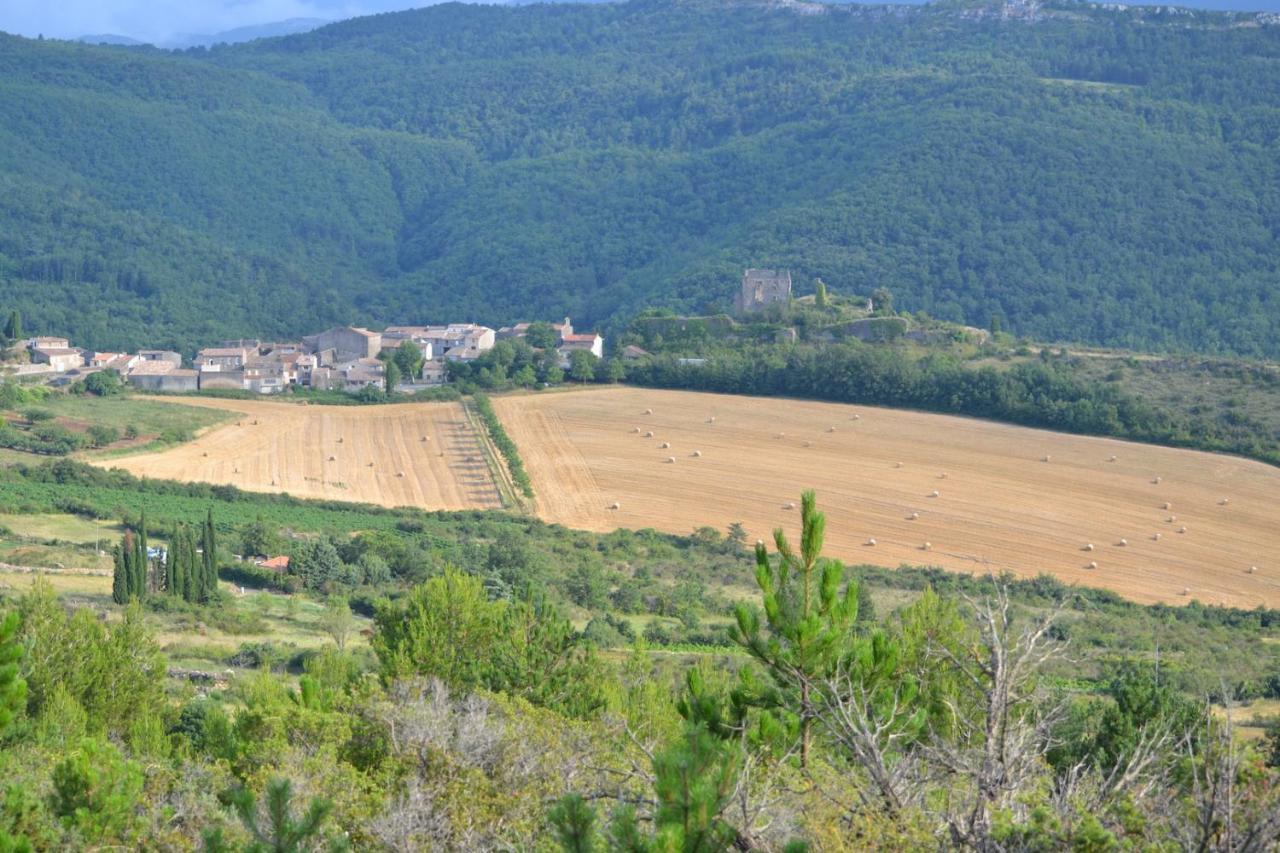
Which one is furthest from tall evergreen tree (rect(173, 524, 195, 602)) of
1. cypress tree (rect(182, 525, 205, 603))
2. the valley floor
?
the valley floor

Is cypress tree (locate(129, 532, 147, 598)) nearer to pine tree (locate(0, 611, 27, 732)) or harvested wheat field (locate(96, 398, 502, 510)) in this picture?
pine tree (locate(0, 611, 27, 732))

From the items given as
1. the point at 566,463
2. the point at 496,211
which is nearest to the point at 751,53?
the point at 496,211

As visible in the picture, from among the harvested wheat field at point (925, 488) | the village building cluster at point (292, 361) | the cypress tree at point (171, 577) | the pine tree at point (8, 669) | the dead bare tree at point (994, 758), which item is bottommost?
the harvested wheat field at point (925, 488)

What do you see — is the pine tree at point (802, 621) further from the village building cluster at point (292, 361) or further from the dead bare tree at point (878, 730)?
the village building cluster at point (292, 361)

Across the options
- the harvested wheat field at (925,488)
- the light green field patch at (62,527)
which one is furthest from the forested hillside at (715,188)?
the light green field patch at (62,527)

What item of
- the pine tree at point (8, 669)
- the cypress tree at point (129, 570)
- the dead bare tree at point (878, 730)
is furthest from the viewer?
the cypress tree at point (129, 570)

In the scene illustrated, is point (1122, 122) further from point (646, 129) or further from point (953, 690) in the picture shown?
point (953, 690)

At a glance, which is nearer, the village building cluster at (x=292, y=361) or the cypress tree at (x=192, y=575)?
the cypress tree at (x=192, y=575)
